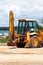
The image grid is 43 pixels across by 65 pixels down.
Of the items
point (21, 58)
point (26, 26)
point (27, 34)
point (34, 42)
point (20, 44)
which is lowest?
point (20, 44)

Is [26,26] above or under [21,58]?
above

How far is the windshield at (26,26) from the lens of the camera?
3177 centimetres

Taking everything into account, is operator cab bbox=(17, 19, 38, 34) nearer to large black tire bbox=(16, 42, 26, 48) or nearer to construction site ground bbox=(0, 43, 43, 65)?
large black tire bbox=(16, 42, 26, 48)

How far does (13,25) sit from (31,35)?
2.27 meters

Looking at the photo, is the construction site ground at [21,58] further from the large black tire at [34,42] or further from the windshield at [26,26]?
the windshield at [26,26]

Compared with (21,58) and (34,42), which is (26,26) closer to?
(34,42)

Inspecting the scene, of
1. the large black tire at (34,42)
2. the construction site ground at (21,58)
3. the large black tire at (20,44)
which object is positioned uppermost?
the construction site ground at (21,58)

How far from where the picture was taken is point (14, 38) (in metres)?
32.3

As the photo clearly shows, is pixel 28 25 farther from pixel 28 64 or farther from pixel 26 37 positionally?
pixel 28 64

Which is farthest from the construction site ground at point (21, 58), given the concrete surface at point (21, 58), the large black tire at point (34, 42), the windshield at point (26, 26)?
the windshield at point (26, 26)

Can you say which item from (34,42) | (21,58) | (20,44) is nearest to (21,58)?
(21,58)

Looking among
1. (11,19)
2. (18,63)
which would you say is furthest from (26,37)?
(18,63)

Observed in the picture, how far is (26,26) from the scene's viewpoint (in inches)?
1249

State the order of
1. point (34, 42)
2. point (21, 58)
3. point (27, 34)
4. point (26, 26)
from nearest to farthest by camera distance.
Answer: point (21, 58), point (27, 34), point (34, 42), point (26, 26)
